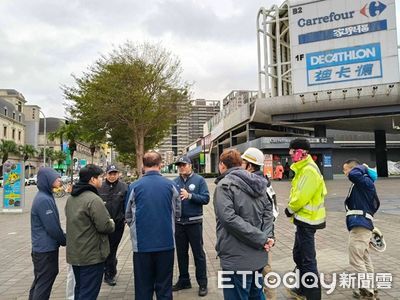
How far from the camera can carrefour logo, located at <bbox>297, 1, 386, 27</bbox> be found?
3769 centimetres

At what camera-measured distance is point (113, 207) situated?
5.70 metres

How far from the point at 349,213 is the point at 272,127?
47.0 metres

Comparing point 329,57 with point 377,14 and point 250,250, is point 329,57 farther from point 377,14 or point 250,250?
point 250,250

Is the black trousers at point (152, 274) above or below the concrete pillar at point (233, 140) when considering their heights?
below

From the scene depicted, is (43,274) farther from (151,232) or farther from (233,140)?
(233,140)

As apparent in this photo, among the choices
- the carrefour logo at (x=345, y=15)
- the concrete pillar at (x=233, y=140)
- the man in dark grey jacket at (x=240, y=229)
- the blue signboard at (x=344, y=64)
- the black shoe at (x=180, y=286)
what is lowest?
the black shoe at (x=180, y=286)

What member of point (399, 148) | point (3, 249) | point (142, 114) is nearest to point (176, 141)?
point (399, 148)

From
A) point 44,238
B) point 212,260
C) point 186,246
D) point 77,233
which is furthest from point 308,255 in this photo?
point 44,238

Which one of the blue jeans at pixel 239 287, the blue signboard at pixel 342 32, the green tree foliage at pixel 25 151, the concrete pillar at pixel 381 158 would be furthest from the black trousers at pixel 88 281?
the green tree foliage at pixel 25 151

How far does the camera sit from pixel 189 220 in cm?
527

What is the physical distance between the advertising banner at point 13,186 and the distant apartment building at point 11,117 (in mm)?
64002

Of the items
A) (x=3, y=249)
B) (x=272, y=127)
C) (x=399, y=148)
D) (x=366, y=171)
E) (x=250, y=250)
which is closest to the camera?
(x=250, y=250)

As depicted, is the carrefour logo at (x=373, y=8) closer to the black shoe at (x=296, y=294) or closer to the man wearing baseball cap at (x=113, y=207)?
the man wearing baseball cap at (x=113, y=207)

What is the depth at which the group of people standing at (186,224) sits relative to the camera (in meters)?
3.36
